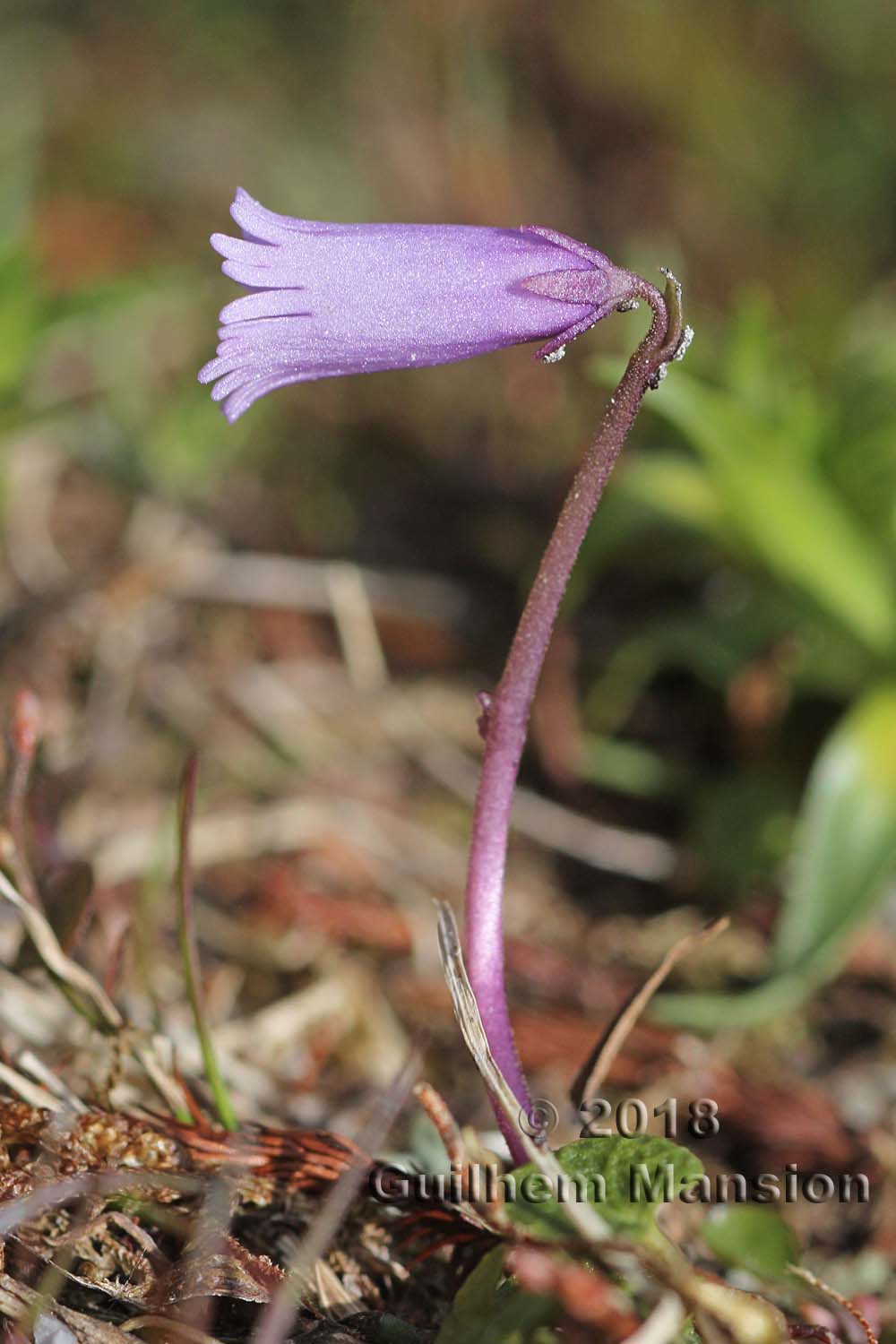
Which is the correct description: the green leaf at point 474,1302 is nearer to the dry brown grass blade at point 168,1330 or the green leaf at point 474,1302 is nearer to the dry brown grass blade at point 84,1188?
the dry brown grass blade at point 168,1330

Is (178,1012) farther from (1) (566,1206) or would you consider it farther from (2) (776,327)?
(2) (776,327)

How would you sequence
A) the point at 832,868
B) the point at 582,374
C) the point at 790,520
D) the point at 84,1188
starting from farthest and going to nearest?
the point at 582,374 → the point at 790,520 → the point at 832,868 → the point at 84,1188

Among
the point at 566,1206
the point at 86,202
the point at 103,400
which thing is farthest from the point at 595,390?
the point at 566,1206

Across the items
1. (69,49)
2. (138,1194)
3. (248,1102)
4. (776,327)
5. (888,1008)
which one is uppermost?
(69,49)

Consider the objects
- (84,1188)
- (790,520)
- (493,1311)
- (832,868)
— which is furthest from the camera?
(790,520)

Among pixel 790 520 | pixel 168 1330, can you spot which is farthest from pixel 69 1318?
pixel 790 520

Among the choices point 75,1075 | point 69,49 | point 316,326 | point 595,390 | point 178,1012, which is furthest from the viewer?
point 69,49

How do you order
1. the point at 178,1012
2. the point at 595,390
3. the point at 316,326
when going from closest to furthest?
the point at 316,326 → the point at 178,1012 → the point at 595,390

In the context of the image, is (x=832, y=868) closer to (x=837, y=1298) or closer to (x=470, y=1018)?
(x=837, y=1298)
